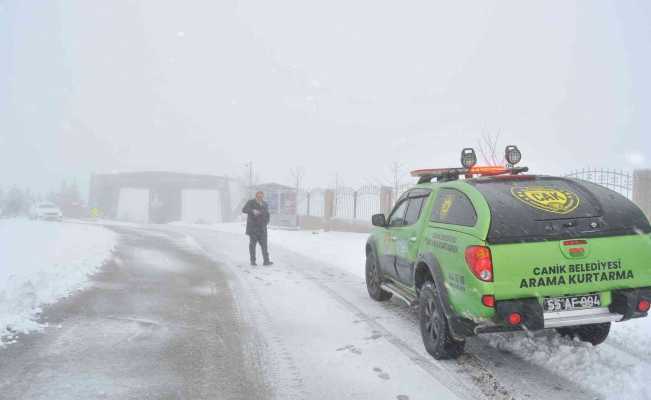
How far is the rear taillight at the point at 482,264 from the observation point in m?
3.95

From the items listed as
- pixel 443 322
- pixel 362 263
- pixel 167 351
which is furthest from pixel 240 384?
pixel 362 263

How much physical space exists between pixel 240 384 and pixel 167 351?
1257mm

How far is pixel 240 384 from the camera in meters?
4.11

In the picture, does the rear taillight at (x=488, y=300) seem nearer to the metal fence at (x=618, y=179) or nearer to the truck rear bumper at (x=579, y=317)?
the truck rear bumper at (x=579, y=317)

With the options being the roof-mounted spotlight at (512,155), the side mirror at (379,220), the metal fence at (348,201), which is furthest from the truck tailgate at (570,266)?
the metal fence at (348,201)

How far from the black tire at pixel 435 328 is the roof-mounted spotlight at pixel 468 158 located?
1.72 meters

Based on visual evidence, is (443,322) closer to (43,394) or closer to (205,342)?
(205,342)

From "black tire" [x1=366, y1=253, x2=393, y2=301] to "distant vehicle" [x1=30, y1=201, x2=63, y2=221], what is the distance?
35213 mm

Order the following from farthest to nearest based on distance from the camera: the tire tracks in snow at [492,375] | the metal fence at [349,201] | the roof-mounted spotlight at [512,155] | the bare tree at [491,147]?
the metal fence at [349,201]
the bare tree at [491,147]
the roof-mounted spotlight at [512,155]
the tire tracks in snow at [492,375]

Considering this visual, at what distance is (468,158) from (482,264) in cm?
227

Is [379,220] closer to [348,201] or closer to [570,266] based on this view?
[570,266]

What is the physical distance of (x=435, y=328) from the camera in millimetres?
4730

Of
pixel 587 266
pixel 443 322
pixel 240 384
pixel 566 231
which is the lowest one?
pixel 240 384

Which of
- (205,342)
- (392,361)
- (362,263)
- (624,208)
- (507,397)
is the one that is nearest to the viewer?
(507,397)
